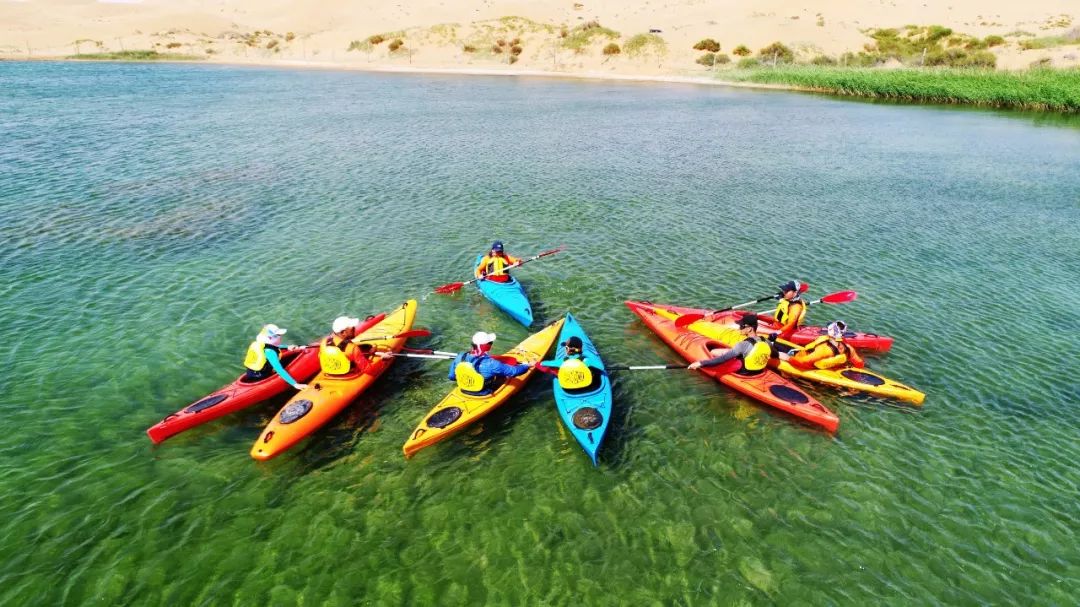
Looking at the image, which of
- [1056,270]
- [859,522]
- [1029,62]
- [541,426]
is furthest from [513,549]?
[1029,62]

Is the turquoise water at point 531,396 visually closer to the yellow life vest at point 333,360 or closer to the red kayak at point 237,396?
the red kayak at point 237,396

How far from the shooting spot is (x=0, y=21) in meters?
116

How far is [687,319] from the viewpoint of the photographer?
15.9m

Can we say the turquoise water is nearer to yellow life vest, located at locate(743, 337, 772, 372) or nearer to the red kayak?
the red kayak

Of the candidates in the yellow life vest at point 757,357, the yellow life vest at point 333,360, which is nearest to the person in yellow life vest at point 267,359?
the yellow life vest at point 333,360

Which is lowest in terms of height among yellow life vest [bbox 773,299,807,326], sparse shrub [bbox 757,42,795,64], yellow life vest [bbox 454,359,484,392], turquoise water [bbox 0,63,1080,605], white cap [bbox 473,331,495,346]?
turquoise water [bbox 0,63,1080,605]

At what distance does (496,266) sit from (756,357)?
8.39 m

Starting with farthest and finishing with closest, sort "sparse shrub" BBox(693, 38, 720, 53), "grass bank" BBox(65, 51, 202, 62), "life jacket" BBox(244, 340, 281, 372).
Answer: "sparse shrub" BBox(693, 38, 720, 53), "grass bank" BBox(65, 51, 202, 62), "life jacket" BBox(244, 340, 281, 372)

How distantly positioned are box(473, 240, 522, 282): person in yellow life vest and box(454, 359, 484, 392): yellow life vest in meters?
6.01

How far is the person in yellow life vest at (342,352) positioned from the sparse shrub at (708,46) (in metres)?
99.9

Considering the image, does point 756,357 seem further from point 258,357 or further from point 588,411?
point 258,357

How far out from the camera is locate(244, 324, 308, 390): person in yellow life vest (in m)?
12.4

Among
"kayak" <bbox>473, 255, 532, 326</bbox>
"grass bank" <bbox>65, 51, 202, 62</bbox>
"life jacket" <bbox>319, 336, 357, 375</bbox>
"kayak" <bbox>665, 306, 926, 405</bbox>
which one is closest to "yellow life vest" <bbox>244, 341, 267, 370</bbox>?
"life jacket" <bbox>319, 336, 357, 375</bbox>

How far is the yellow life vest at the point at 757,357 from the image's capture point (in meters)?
13.4
